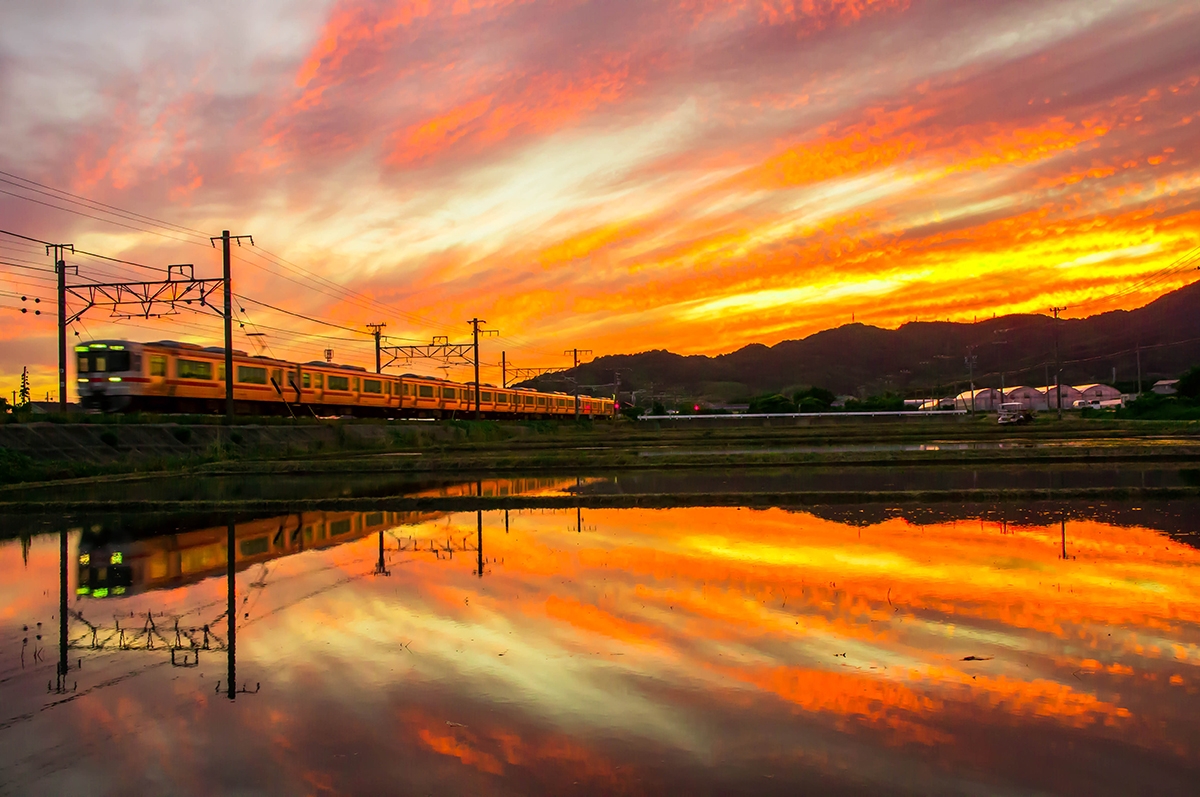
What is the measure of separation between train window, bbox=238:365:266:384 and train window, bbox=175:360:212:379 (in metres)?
2.21

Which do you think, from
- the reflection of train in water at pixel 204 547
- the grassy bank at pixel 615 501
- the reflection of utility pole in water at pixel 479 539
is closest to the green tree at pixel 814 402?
the grassy bank at pixel 615 501

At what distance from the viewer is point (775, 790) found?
183 inches

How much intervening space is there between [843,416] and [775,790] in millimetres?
108192

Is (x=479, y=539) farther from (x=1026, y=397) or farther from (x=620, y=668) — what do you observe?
(x=1026, y=397)

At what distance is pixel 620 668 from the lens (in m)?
6.77

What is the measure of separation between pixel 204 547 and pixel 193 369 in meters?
28.5

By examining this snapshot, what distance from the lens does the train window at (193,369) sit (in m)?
37.9

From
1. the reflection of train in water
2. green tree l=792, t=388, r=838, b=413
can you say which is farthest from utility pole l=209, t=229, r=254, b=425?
green tree l=792, t=388, r=838, b=413

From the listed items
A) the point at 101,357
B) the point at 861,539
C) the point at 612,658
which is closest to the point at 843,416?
the point at 101,357

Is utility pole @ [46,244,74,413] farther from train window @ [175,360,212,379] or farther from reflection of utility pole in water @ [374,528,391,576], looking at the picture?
reflection of utility pole in water @ [374,528,391,576]

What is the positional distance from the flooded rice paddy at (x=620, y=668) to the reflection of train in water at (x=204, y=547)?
4.4 inches

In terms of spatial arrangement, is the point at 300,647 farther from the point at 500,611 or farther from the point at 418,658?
the point at 500,611

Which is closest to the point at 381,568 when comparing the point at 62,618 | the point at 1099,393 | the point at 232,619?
the point at 232,619

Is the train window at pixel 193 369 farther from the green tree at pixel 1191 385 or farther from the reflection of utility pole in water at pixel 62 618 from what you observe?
the green tree at pixel 1191 385
